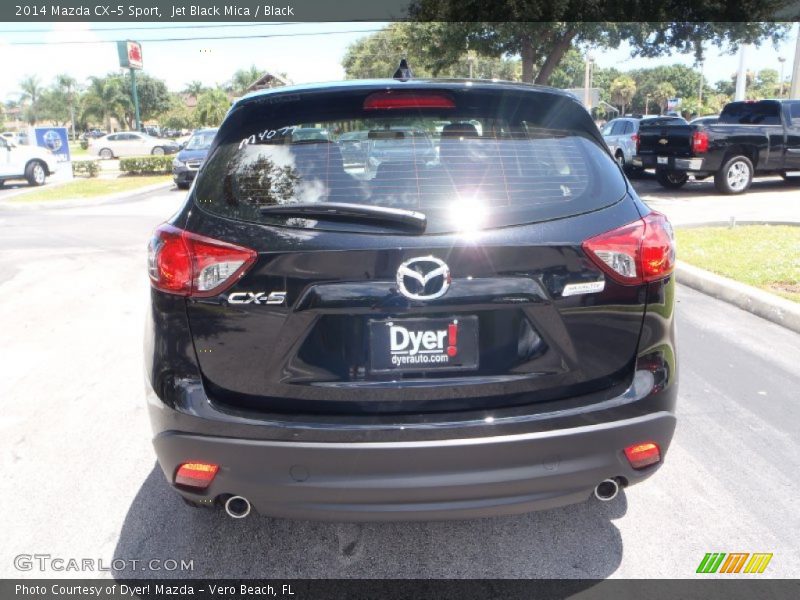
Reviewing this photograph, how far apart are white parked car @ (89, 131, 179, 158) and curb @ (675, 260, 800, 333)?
3707 cm

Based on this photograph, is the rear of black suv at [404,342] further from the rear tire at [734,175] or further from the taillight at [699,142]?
the rear tire at [734,175]

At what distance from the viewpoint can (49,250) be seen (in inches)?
375

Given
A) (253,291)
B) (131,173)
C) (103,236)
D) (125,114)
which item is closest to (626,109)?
(125,114)

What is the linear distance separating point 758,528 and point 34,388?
4307 mm

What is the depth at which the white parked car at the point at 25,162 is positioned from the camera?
2091 cm

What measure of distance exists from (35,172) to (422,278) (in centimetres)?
2329

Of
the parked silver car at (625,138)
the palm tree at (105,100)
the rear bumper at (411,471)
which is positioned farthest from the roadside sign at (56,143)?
the palm tree at (105,100)

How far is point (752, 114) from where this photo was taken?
1520 centimetres

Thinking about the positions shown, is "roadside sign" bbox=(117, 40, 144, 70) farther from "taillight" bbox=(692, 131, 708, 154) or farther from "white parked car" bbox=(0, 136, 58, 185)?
"taillight" bbox=(692, 131, 708, 154)

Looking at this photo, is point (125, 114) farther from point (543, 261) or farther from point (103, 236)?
point (543, 261)

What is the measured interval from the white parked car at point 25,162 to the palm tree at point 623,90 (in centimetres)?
9286

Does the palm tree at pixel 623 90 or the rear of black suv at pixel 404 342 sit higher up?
the palm tree at pixel 623 90

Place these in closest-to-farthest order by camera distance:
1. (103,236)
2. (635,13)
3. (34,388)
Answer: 1. (34,388)
2. (103,236)
3. (635,13)

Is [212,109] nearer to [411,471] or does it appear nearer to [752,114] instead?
[752,114]
